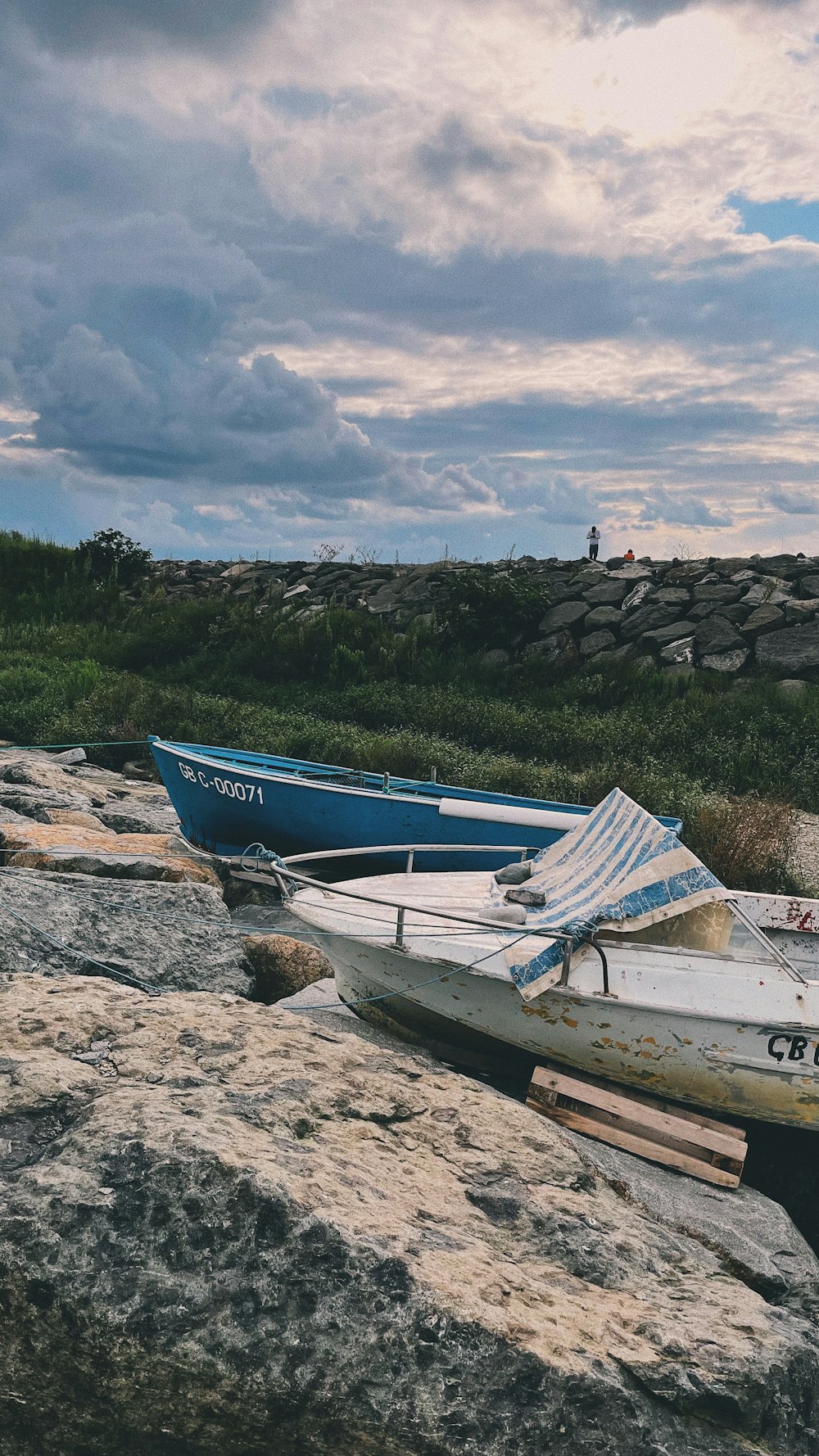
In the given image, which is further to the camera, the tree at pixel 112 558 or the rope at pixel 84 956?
the tree at pixel 112 558

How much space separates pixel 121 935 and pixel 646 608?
17149mm

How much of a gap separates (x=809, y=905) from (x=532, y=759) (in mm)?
8586

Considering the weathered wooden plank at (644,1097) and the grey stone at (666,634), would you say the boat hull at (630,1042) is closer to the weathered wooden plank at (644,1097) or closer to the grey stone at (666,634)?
the weathered wooden plank at (644,1097)

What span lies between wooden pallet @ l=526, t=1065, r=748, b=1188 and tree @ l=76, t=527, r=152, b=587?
25810mm

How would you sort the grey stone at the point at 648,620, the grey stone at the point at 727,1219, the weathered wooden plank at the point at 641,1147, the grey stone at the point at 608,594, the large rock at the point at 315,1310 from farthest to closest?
the grey stone at the point at 608,594
the grey stone at the point at 648,620
the weathered wooden plank at the point at 641,1147
the grey stone at the point at 727,1219
the large rock at the point at 315,1310

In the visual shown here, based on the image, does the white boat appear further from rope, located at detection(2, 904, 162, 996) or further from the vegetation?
the vegetation

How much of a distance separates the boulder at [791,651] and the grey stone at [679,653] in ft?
4.21

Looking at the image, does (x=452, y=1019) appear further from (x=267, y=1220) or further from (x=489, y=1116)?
(x=267, y=1220)

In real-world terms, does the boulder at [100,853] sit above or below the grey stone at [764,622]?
below

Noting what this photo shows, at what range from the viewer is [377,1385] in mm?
3113

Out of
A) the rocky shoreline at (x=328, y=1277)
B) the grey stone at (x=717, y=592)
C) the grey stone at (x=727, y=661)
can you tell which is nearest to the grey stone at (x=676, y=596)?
the grey stone at (x=717, y=592)

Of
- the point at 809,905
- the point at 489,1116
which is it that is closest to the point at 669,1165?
the point at 489,1116

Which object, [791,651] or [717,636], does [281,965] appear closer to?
[791,651]

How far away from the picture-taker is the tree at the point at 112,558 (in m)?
29.7
